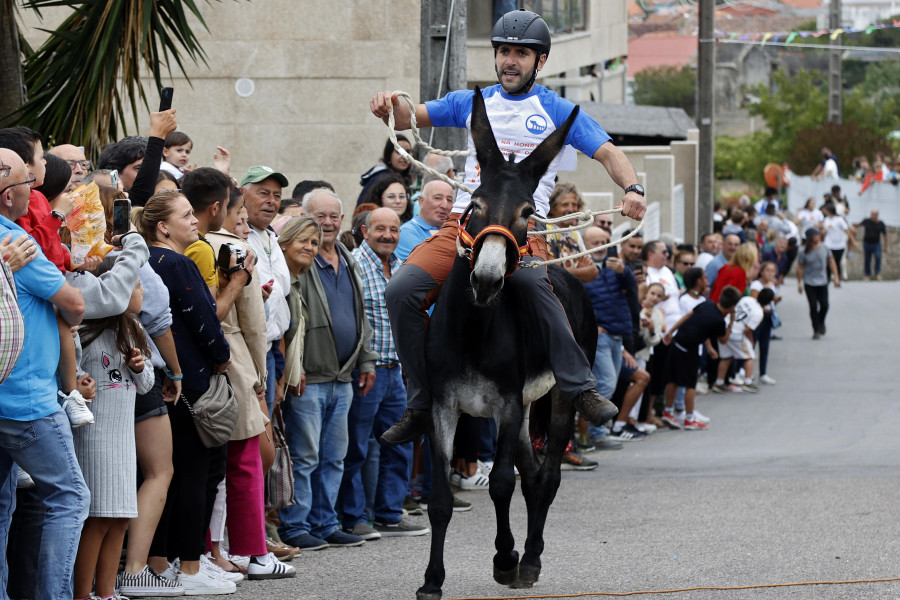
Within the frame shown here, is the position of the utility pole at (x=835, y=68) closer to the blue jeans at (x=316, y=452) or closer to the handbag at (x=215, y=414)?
the blue jeans at (x=316, y=452)

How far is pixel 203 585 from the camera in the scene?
6.81 meters

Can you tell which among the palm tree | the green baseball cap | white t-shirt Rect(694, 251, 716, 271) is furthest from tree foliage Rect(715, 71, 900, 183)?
the green baseball cap

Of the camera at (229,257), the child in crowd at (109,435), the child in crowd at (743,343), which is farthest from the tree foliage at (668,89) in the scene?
the child in crowd at (109,435)

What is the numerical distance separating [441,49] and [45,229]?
580 centimetres

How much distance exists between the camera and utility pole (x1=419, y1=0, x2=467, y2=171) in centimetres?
1096

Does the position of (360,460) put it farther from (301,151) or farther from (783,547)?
(301,151)

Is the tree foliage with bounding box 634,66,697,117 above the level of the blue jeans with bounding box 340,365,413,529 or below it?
above

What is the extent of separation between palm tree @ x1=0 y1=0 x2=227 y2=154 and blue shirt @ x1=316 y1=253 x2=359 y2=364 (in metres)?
1.70

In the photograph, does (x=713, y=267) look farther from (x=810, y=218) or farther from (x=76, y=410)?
(x=810, y=218)

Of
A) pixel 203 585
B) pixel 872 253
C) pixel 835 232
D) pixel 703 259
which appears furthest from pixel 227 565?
pixel 872 253

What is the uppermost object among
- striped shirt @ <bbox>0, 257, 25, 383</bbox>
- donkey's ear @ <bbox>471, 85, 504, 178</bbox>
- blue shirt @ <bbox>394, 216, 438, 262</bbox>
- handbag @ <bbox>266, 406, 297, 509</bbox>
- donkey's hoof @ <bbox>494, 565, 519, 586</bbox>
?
donkey's ear @ <bbox>471, 85, 504, 178</bbox>

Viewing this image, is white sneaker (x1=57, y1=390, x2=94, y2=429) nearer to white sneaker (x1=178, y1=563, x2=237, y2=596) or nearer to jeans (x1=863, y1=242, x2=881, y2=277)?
white sneaker (x1=178, y1=563, x2=237, y2=596)

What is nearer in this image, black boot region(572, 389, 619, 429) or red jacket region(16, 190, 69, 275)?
red jacket region(16, 190, 69, 275)

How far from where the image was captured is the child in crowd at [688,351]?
1467 cm
